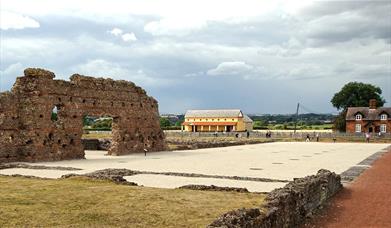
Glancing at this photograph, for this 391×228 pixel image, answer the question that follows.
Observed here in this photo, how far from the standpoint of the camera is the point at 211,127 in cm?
10894

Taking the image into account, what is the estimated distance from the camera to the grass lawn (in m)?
10.1

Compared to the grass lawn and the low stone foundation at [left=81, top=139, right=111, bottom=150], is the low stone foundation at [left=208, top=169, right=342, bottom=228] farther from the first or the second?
the low stone foundation at [left=81, top=139, right=111, bottom=150]

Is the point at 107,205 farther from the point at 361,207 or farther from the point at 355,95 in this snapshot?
the point at 355,95

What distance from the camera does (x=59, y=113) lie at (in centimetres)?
3075

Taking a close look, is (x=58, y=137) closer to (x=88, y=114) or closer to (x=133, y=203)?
(x=88, y=114)

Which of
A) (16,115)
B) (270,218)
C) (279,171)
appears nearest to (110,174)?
(279,171)

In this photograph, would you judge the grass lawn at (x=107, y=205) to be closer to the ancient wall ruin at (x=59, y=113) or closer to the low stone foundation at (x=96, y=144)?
the ancient wall ruin at (x=59, y=113)

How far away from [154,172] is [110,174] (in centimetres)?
356

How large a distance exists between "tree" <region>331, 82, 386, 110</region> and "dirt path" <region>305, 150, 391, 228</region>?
9231 cm

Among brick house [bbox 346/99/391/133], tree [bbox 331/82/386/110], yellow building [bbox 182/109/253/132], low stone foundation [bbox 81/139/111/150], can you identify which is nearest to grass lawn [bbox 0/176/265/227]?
low stone foundation [bbox 81/139/111/150]

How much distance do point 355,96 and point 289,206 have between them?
344ft

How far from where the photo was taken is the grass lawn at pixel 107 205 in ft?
33.2

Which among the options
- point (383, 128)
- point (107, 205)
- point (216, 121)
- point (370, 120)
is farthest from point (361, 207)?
point (216, 121)

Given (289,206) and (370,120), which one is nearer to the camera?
(289,206)
